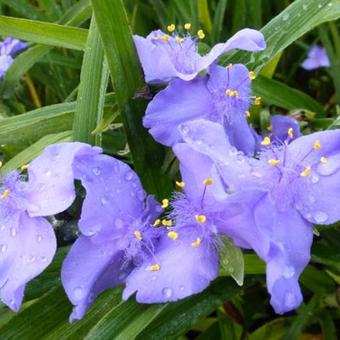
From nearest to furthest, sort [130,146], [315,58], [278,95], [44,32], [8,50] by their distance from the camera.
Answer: [130,146], [44,32], [278,95], [8,50], [315,58]

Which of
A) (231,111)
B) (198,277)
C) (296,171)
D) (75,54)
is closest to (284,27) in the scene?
(231,111)

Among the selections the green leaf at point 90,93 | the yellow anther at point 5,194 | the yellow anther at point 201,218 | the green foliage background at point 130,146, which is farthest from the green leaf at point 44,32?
the yellow anther at point 201,218

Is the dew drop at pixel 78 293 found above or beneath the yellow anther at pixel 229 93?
beneath

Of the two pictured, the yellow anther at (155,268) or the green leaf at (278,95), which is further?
the green leaf at (278,95)

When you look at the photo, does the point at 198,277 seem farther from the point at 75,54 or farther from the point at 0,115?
the point at 75,54

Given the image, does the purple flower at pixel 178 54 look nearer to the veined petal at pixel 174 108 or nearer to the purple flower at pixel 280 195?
the veined petal at pixel 174 108

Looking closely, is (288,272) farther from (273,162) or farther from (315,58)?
(315,58)

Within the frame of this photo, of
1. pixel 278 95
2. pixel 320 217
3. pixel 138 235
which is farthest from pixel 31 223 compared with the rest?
pixel 278 95
